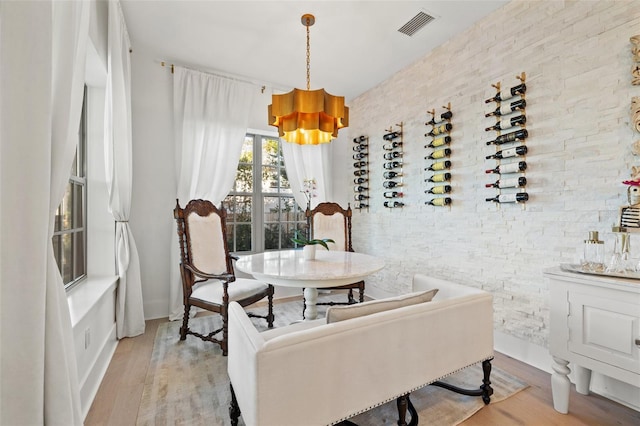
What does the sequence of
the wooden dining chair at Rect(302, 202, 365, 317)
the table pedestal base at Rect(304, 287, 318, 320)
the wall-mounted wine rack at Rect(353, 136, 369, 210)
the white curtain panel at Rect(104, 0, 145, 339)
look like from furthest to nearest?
the wall-mounted wine rack at Rect(353, 136, 369, 210)
the wooden dining chair at Rect(302, 202, 365, 317)
the white curtain panel at Rect(104, 0, 145, 339)
the table pedestal base at Rect(304, 287, 318, 320)

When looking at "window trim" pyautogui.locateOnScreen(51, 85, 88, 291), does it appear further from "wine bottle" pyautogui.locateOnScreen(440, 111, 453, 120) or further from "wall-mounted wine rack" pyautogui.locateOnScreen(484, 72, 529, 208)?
"wall-mounted wine rack" pyautogui.locateOnScreen(484, 72, 529, 208)

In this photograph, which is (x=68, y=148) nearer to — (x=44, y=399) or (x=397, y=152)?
(x=44, y=399)

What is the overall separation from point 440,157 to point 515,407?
85.7 inches

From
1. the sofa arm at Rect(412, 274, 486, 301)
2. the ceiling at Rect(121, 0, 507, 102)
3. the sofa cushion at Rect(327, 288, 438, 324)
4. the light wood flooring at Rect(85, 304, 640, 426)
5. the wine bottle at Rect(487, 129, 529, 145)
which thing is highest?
the ceiling at Rect(121, 0, 507, 102)

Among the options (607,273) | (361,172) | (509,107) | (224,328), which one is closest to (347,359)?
(224,328)

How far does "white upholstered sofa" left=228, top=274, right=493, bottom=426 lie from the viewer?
109cm

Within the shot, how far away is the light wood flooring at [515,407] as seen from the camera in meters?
1.63

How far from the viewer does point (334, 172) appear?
4.64 m

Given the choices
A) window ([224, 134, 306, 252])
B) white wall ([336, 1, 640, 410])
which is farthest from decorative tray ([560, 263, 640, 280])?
window ([224, 134, 306, 252])

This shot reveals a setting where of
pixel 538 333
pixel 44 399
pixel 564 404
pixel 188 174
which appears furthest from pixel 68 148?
pixel 538 333

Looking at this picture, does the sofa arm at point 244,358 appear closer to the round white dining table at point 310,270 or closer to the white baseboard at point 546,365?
the round white dining table at point 310,270

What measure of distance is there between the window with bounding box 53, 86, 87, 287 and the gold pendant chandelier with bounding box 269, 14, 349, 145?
5.23 feet

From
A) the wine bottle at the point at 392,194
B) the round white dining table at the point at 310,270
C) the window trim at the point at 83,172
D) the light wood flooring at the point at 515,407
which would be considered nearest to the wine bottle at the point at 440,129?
the wine bottle at the point at 392,194

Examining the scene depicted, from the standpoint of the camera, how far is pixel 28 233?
917 mm
